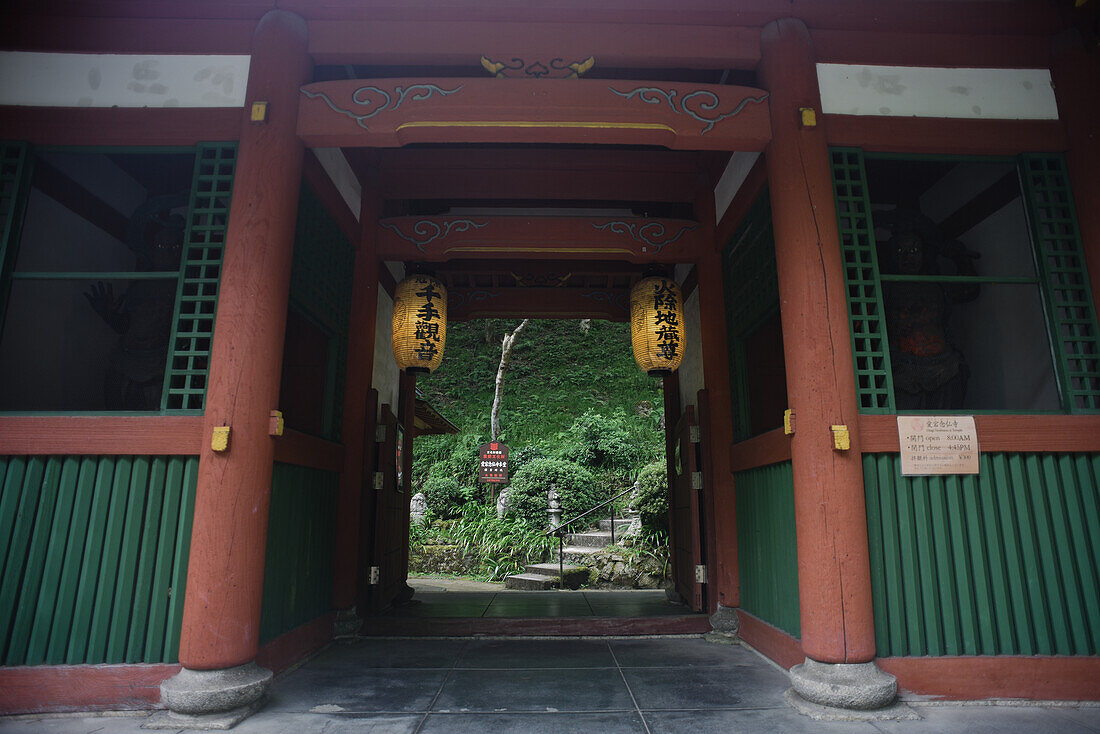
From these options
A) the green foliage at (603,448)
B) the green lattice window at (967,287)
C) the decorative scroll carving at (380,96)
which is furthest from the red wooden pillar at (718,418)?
the green foliage at (603,448)

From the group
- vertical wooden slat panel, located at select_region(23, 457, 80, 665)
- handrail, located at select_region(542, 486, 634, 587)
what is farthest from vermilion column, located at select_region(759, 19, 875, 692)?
handrail, located at select_region(542, 486, 634, 587)

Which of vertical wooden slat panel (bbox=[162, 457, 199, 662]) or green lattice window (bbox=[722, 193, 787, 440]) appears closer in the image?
Result: vertical wooden slat panel (bbox=[162, 457, 199, 662])

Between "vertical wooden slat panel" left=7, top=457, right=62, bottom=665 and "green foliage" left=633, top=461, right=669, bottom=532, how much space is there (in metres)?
8.50

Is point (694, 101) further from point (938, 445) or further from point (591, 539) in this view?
point (591, 539)

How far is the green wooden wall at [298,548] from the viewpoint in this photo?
375 cm

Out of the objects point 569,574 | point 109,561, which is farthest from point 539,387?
point 109,561

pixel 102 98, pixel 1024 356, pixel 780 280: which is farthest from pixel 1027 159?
pixel 102 98

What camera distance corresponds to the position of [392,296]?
6.52 m

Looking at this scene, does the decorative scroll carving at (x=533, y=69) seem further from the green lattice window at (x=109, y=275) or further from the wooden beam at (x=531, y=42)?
the green lattice window at (x=109, y=275)

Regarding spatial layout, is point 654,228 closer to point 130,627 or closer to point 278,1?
point 278,1

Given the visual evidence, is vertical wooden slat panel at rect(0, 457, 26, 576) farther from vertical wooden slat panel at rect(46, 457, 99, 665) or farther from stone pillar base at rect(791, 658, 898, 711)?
stone pillar base at rect(791, 658, 898, 711)

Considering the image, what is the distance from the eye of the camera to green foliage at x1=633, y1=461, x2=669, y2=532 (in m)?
10.6

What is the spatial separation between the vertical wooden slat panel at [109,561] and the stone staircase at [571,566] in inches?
298

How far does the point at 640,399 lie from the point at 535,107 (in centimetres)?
1714
